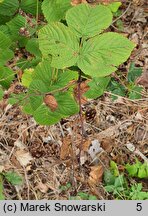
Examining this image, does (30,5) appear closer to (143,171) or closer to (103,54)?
(103,54)

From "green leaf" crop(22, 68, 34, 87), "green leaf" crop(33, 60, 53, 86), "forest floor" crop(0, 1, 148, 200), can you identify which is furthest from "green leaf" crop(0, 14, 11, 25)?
"forest floor" crop(0, 1, 148, 200)

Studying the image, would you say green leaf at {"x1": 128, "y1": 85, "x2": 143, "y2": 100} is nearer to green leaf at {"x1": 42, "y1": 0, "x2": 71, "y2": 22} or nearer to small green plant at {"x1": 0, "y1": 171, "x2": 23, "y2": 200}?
small green plant at {"x1": 0, "y1": 171, "x2": 23, "y2": 200}

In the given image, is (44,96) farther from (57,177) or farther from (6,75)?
(57,177)

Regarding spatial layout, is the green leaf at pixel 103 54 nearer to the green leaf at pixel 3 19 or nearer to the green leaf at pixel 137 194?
the green leaf at pixel 3 19

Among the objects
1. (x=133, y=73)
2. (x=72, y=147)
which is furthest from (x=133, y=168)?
(x=133, y=73)

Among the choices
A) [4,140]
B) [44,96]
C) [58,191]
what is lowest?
[58,191]

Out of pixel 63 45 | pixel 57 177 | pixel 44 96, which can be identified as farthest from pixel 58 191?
pixel 63 45
